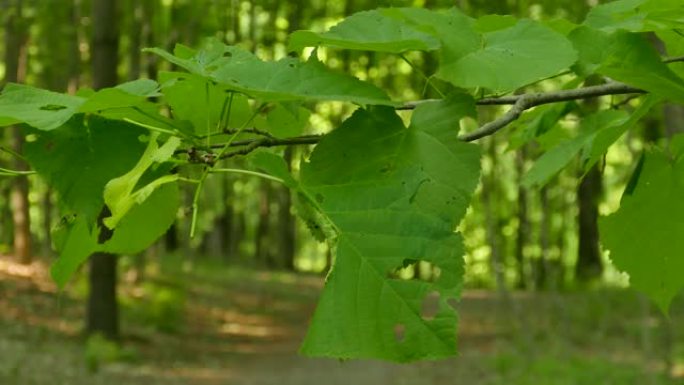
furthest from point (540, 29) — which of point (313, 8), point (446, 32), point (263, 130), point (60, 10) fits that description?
point (313, 8)

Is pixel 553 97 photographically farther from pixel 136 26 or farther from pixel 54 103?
pixel 136 26

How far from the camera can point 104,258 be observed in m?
12.9

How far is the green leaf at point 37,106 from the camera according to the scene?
0.87 metres

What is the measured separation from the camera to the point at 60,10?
18.9 m

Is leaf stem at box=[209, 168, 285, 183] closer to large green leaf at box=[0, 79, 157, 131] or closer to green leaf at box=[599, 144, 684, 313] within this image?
large green leaf at box=[0, 79, 157, 131]

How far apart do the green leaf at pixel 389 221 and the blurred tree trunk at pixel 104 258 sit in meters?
11.3

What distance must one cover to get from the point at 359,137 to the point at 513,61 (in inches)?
7.4

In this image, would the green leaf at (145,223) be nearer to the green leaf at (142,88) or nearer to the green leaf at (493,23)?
the green leaf at (142,88)

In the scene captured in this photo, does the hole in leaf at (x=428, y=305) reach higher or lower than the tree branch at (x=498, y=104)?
lower

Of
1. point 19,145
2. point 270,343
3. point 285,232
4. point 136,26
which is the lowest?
point 270,343

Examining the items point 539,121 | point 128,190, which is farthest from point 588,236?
point 128,190

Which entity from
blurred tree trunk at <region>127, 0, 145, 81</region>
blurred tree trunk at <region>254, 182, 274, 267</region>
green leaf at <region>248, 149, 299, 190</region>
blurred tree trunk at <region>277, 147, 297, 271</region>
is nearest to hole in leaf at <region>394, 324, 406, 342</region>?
green leaf at <region>248, 149, 299, 190</region>

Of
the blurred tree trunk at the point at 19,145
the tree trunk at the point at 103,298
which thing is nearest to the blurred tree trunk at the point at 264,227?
the blurred tree trunk at the point at 19,145

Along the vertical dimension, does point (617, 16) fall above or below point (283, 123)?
above
